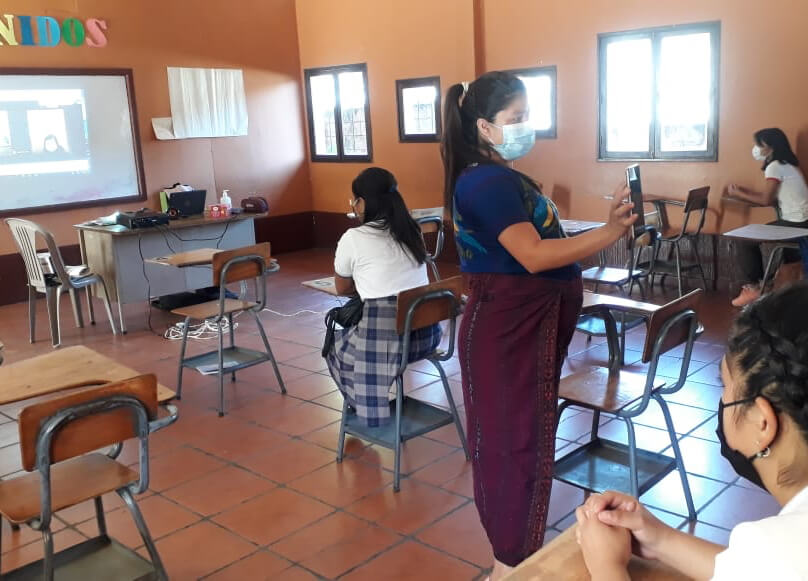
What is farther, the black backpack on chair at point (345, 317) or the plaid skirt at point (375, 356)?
the black backpack on chair at point (345, 317)

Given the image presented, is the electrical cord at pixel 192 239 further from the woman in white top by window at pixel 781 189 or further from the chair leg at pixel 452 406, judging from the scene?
the woman in white top by window at pixel 781 189

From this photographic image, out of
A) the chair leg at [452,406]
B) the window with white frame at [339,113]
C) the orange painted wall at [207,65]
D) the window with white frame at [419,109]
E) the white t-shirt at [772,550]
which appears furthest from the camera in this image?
the window with white frame at [339,113]

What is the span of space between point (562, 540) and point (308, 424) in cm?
267

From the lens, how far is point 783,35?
5.47 metres

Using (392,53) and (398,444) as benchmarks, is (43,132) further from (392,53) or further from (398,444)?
(398,444)

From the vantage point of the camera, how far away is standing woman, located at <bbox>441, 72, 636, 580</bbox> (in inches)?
73.5

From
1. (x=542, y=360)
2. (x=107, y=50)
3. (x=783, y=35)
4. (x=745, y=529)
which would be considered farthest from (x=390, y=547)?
(x=107, y=50)

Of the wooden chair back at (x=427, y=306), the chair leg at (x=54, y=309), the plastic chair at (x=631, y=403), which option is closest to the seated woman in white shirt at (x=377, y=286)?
the wooden chair back at (x=427, y=306)

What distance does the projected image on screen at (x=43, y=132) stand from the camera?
21.8ft

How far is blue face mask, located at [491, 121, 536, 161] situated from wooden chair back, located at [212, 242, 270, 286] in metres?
2.20

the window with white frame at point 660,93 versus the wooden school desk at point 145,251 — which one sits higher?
the window with white frame at point 660,93

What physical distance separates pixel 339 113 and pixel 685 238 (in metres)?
4.11

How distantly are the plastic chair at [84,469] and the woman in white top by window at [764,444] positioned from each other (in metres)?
1.34

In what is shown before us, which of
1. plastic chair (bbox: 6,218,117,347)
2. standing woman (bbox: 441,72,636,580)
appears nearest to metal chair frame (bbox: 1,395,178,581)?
standing woman (bbox: 441,72,636,580)
